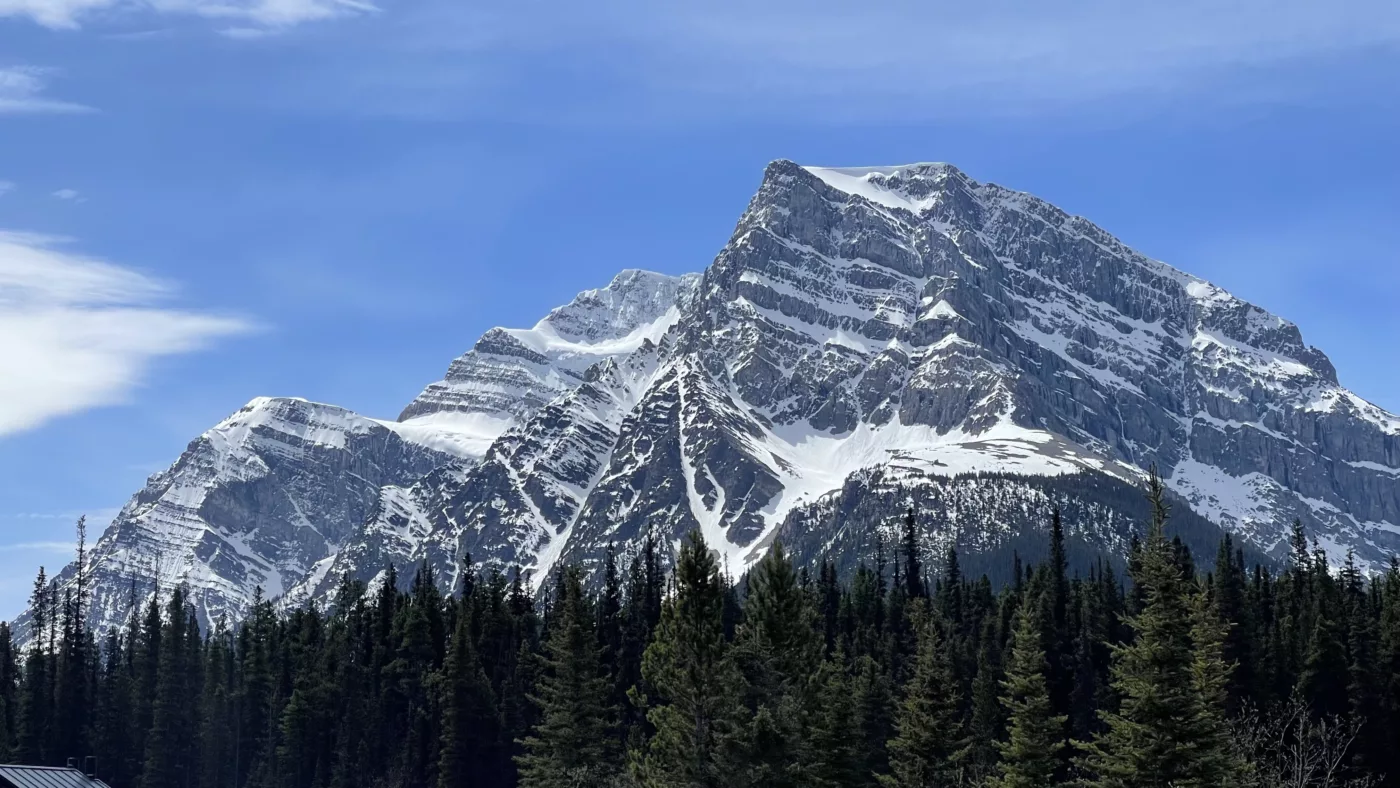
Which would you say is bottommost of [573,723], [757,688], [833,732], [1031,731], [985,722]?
[833,732]

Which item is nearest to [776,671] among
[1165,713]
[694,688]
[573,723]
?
[694,688]

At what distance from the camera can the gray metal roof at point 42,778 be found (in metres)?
102

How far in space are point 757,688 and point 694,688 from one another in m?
3.03

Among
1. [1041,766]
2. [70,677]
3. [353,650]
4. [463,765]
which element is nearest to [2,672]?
[70,677]

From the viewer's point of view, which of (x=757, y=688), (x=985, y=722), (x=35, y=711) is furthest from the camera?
(x=35, y=711)

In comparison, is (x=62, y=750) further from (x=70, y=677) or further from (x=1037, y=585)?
(x=1037, y=585)

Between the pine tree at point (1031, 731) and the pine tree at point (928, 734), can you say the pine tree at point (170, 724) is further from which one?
the pine tree at point (1031, 731)

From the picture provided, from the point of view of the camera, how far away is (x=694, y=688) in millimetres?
75688

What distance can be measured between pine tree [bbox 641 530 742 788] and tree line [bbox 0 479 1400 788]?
11 cm

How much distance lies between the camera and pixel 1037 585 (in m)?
173

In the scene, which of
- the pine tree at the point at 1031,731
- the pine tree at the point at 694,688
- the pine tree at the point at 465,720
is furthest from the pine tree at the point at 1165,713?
the pine tree at the point at 465,720

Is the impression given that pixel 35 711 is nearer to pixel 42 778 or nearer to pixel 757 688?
pixel 42 778

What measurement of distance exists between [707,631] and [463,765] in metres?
66.8

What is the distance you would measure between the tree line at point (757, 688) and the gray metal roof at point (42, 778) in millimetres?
26440
